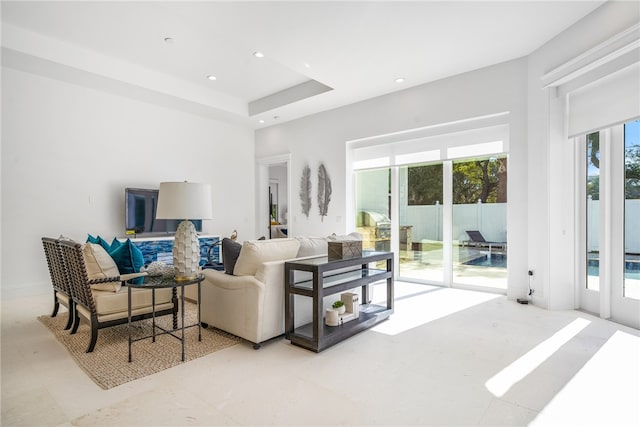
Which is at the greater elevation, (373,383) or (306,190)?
(306,190)

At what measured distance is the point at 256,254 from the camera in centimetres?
280

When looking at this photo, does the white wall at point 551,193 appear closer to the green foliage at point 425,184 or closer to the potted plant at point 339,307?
the green foliage at point 425,184

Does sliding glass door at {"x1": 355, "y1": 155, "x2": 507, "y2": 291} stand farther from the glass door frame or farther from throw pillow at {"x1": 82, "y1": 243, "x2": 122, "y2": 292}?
throw pillow at {"x1": 82, "y1": 243, "x2": 122, "y2": 292}

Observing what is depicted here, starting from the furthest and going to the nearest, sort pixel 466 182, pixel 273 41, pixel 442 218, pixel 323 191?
pixel 323 191 → pixel 442 218 → pixel 466 182 → pixel 273 41

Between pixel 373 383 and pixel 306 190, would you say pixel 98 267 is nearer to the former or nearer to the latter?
pixel 373 383

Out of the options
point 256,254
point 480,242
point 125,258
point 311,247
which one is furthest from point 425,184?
point 125,258

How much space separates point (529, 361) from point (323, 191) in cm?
429

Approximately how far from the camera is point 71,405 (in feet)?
6.31

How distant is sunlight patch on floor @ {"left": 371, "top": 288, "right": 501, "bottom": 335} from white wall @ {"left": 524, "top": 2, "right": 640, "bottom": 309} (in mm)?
755

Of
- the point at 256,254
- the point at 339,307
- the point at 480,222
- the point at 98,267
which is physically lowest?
the point at 339,307

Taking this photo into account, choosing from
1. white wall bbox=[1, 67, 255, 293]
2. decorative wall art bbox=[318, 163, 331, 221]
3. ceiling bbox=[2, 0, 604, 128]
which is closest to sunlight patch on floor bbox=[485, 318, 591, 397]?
ceiling bbox=[2, 0, 604, 128]

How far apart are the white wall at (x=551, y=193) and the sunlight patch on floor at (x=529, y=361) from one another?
634 mm

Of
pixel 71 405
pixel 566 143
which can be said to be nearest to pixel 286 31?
pixel 566 143

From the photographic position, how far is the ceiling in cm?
328
